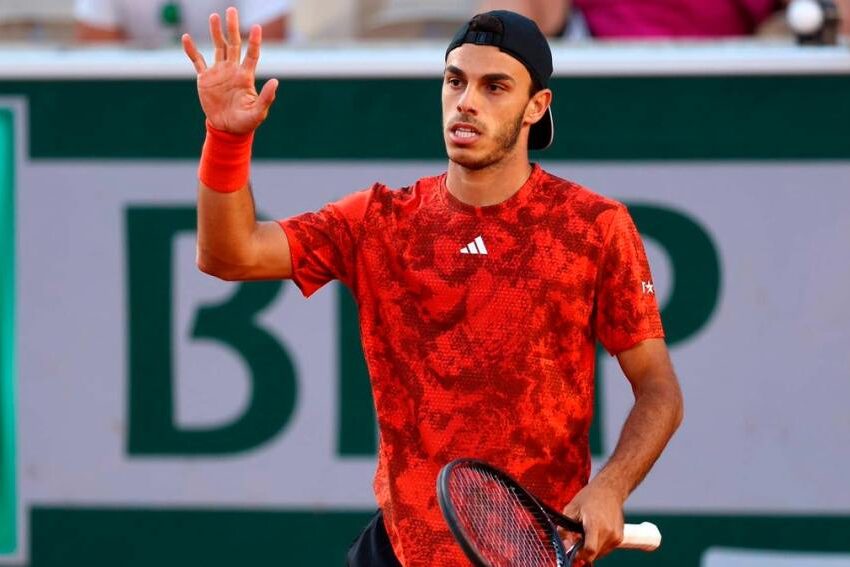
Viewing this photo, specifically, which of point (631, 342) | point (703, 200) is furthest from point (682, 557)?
point (631, 342)

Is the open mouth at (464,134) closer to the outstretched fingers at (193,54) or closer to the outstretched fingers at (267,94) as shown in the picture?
the outstretched fingers at (267,94)

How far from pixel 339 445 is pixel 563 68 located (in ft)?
4.52

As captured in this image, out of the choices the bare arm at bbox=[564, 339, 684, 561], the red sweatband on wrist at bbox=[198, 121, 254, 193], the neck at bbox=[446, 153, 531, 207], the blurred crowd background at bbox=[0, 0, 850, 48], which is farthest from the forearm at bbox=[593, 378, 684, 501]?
the blurred crowd background at bbox=[0, 0, 850, 48]

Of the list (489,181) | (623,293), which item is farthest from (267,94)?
(623,293)

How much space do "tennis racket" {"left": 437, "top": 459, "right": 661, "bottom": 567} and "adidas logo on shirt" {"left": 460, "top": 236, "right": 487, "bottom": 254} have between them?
0.54 m

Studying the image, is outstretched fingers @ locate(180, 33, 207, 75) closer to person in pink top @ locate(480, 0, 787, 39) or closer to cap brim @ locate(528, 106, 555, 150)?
cap brim @ locate(528, 106, 555, 150)

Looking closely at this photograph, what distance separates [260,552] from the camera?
18.5 ft

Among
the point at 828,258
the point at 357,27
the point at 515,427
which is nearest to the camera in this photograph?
the point at 515,427

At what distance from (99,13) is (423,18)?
1.23 m

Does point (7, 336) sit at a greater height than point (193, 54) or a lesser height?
lesser

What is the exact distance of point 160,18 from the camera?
20.5ft

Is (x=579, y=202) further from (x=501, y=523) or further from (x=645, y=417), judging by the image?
(x=501, y=523)

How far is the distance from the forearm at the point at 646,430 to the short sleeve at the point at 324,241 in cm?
70

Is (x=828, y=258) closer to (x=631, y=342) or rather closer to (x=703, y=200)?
(x=703, y=200)
